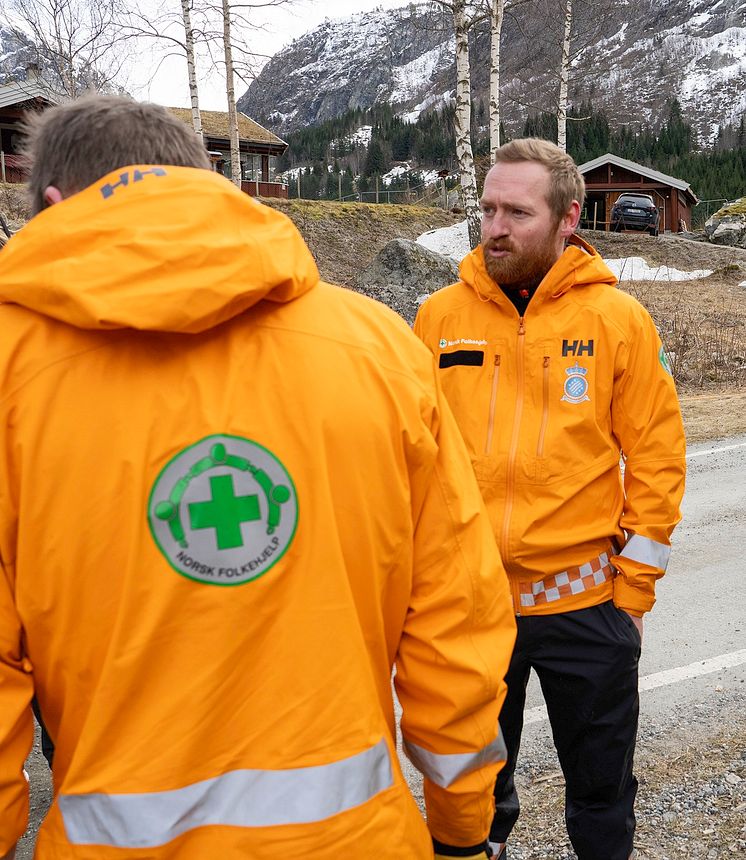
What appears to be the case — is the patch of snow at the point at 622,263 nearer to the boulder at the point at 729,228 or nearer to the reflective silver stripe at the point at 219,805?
the boulder at the point at 729,228

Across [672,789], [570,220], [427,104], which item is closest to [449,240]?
[570,220]

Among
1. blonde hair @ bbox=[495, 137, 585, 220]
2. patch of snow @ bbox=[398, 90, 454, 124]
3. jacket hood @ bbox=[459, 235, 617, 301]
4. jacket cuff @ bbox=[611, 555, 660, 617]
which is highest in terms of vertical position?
patch of snow @ bbox=[398, 90, 454, 124]

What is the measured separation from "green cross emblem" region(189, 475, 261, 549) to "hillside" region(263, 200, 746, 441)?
789cm

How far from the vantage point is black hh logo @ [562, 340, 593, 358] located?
8.86 feet

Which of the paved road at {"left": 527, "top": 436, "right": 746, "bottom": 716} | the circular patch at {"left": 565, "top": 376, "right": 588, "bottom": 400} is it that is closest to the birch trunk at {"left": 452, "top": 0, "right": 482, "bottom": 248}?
the paved road at {"left": 527, "top": 436, "right": 746, "bottom": 716}

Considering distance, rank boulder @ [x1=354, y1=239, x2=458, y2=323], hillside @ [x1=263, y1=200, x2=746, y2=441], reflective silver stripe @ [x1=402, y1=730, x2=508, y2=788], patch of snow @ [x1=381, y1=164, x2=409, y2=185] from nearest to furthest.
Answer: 1. reflective silver stripe @ [x1=402, y1=730, x2=508, y2=788]
2. hillside @ [x1=263, y1=200, x2=746, y2=441]
3. boulder @ [x1=354, y1=239, x2=458, y2=323]
4. patch of snow @ [x1=381, y1=164, x2=409, y2=185]

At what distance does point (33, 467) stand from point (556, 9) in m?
30.7

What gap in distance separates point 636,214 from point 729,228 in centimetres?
346

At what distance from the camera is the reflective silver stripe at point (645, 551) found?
2639 mm

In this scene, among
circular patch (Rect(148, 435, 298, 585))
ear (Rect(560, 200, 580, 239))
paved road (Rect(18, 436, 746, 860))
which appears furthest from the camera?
paved road (Rect(18, 436, 746, 860))

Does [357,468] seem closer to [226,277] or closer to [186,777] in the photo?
[226,277]

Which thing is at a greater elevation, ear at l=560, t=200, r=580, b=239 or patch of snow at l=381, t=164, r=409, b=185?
patch of snow at l=381, t=164, r=409, b=185

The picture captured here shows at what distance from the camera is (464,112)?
16.1 m

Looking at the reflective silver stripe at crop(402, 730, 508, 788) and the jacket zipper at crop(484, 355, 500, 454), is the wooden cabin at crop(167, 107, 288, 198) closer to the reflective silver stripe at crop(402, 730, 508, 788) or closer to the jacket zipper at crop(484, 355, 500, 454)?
the jacket zipper at crop(484, 355, 500, 454)
